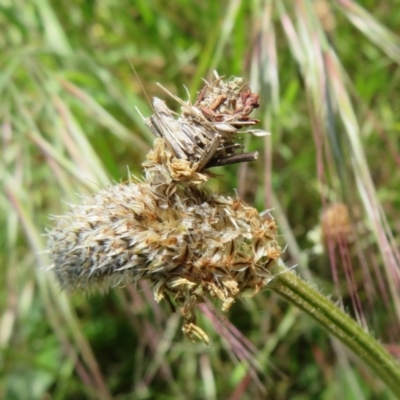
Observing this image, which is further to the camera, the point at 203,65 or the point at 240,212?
the point at 203,65

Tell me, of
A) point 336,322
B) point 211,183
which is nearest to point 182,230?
point 336,322

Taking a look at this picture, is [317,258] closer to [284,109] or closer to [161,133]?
[284,109]

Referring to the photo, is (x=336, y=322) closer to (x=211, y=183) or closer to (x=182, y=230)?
(x=182, y=230)

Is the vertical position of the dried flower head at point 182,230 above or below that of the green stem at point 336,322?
above

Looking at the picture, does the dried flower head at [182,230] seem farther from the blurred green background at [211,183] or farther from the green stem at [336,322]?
the blurred green background at [211,183]

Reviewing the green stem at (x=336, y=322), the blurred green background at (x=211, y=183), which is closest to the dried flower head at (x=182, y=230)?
the green stem at (x=336, y=322)

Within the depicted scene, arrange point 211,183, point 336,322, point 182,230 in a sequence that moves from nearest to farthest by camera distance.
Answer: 1. point 182,230
2. point 336,322
3. point 211,183

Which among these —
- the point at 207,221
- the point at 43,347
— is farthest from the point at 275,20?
the point at 207,221
